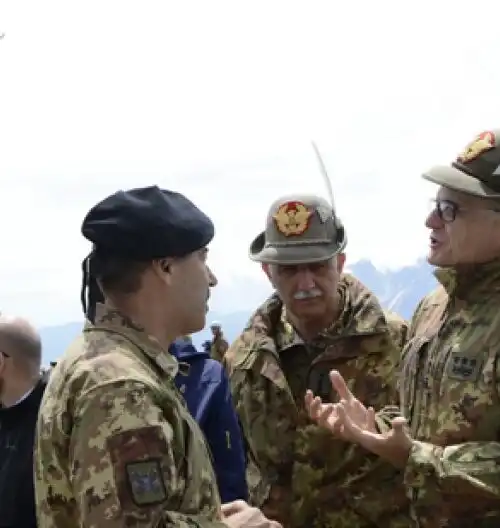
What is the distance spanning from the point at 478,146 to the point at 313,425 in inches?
61.4

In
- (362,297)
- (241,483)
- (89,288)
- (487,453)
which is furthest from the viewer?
(362,297)

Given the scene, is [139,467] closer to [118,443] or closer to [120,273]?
[118,443]

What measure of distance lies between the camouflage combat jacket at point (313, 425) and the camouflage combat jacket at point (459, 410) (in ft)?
2.09

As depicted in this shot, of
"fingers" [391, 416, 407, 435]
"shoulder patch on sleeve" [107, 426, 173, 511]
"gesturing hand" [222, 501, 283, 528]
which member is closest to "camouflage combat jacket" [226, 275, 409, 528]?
"fingers" [391, 416, 407, 435]

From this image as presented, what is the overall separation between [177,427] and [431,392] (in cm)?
140

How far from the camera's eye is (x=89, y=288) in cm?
264

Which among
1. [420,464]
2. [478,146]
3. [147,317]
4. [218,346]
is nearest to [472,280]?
[478,146]

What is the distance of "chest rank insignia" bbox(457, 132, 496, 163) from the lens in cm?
343

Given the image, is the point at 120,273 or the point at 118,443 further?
the point at 120,273

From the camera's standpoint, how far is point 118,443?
6.99 ft

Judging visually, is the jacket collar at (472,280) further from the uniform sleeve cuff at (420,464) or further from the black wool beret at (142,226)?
the black wool beret at (142,226)

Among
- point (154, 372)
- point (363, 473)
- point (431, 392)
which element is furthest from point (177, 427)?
point (363, 473)

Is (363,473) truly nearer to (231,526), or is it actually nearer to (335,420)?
(335,420)

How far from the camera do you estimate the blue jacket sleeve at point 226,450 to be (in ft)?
12.8
